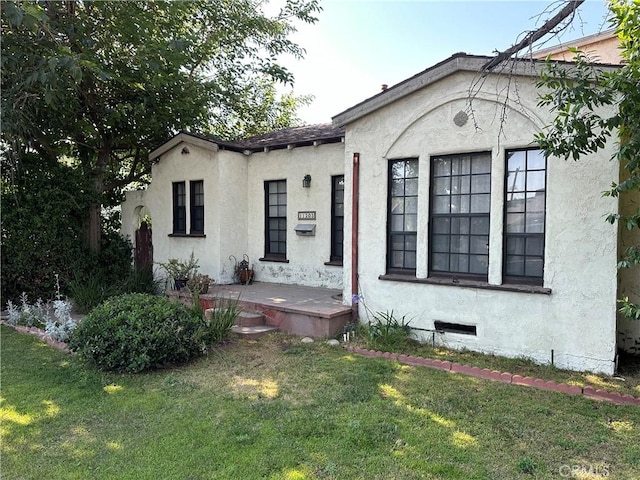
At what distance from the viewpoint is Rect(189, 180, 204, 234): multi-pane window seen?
10.7 m

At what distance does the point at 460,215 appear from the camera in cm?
630

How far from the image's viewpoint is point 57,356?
6078 mm

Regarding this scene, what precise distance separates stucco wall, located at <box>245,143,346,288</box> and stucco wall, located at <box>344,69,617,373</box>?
223 cm

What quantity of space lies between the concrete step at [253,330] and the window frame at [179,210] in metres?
4.71

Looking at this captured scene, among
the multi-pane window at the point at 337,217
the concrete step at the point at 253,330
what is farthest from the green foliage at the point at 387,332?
the multi-pane window at the point at 337,217

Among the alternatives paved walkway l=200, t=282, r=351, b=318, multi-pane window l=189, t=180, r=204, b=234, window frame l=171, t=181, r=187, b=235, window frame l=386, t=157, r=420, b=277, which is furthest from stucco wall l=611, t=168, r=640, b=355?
window frame l=171, t=181, r=187, b=235

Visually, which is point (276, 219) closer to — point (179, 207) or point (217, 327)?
point (179, 207)

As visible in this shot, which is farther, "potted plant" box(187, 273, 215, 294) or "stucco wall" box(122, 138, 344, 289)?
"stucco wall" box(122, 138, 344, 289)

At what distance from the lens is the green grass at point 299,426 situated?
3.21 m

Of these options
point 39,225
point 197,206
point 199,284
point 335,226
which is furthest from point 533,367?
point 39,225

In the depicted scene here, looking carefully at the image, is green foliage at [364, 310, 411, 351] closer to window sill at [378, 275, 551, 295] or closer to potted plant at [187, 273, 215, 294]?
window sill at [378, 275, 551, 295]

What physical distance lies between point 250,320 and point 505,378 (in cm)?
417

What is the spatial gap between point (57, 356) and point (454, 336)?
5.76 meters

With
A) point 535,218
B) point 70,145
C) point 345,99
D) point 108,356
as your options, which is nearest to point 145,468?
point 108,356
